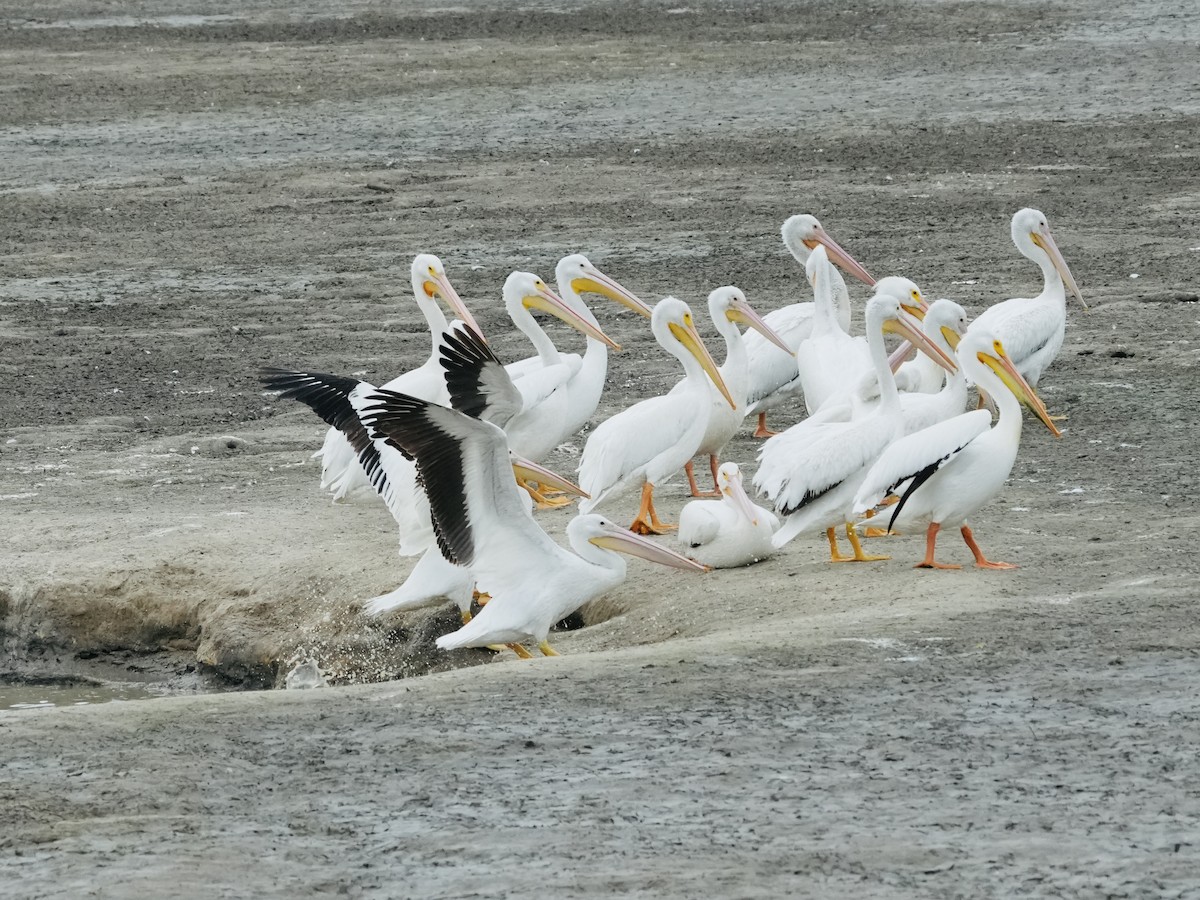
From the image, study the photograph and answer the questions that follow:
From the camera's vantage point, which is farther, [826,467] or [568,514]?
[568,514]

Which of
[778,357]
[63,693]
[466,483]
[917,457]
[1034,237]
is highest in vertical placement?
[1034,237]

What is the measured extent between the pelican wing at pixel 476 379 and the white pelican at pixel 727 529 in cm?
77

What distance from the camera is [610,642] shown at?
709 centimetres

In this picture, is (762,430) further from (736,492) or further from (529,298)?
(736,492)

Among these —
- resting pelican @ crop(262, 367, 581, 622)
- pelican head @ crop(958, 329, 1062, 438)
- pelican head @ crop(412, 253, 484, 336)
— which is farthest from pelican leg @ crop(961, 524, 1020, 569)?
pelican head @ crop(412, 253, 484, 336)

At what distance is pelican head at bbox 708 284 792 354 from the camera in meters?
9.12

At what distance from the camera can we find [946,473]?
6.94 meters

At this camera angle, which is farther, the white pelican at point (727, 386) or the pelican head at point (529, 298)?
the pelican head at point (529, 298)

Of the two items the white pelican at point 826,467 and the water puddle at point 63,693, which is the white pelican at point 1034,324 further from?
the water puddle at point 63,693

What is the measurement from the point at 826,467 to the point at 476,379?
1.29 metres

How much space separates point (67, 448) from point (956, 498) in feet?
15.4

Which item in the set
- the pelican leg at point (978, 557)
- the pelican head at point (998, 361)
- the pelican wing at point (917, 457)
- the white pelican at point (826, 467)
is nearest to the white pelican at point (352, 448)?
the white pelican at point (826, 467)

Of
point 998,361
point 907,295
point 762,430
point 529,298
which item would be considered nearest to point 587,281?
point 529,298

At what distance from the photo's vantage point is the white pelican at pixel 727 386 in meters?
Result: 8.55
